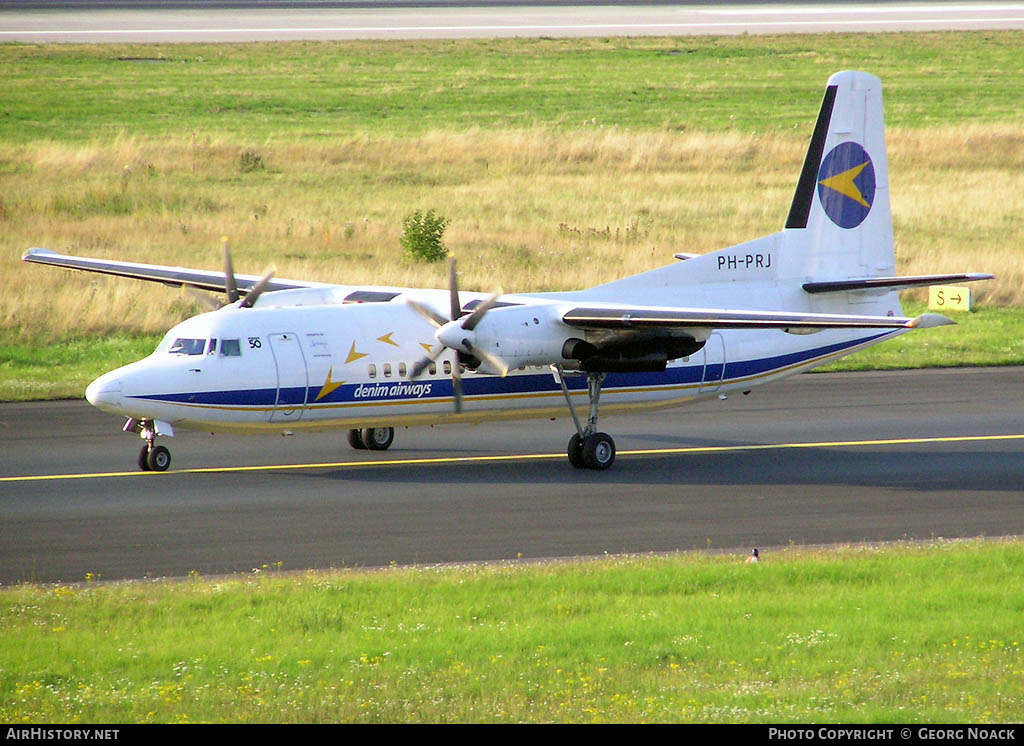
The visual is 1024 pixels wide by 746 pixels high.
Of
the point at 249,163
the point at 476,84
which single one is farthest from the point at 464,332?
the point at 476,84

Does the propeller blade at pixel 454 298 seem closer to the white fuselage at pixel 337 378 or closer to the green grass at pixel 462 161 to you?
the white fuselage at pixel 337 378

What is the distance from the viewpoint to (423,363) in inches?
851

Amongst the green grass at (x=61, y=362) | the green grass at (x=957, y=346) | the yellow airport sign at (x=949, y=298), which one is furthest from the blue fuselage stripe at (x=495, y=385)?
the yellow airport sign at (x=949, y=298)

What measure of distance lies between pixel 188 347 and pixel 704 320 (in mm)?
7908

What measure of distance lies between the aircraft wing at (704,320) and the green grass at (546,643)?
4.41m

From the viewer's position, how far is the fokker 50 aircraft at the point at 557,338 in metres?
20.6

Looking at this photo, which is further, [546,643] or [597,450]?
[597,450]

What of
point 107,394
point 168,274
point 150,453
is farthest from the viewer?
point 168,274

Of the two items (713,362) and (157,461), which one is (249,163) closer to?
(157,461)

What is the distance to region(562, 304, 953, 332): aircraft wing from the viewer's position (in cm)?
1992

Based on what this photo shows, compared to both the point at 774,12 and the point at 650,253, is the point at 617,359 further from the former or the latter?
the point at 774,12

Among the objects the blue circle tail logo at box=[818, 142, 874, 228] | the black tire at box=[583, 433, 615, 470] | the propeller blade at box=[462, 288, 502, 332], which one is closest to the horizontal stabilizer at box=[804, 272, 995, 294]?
the blue circle tail logo at box=[818, 142, 874, 228]

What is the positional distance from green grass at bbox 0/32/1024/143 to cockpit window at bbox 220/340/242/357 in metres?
46.5

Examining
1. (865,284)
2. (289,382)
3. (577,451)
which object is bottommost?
(577,451)
